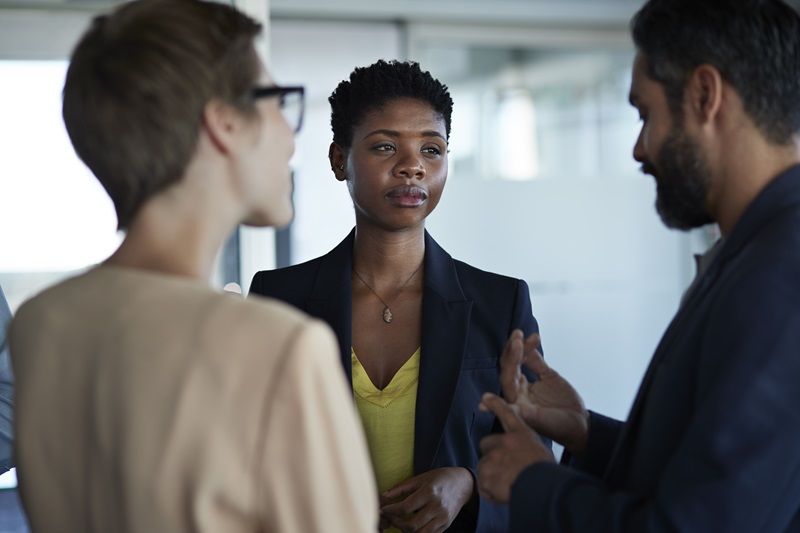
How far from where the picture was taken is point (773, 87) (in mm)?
1200

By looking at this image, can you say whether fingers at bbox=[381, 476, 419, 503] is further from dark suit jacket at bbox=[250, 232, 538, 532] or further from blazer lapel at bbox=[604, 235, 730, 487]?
blazer lapel at bbox=[604, 235, 730, 487]

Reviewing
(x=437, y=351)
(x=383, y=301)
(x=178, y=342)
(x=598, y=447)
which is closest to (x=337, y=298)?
(x=383, y=301)

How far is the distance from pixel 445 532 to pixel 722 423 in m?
0.91

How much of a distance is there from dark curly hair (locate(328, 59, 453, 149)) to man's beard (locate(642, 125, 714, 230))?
2.81 feet

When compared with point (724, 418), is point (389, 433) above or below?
below

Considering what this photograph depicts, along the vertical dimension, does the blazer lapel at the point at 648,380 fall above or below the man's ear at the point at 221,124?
below

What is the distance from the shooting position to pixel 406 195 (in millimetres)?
1949

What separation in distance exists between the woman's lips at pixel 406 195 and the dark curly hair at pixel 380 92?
21cm

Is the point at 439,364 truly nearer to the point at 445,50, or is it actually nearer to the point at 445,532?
the point at 445,532

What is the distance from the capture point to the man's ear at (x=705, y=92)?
3.94 feet

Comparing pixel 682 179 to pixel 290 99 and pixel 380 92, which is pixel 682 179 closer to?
pixel 290 99

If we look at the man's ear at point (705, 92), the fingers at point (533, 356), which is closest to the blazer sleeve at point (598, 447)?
the fingers at point (533, 356)

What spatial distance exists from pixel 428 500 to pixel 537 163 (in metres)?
3.21

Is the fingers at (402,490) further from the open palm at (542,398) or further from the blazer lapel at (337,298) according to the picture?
the open palm at (542,398)
